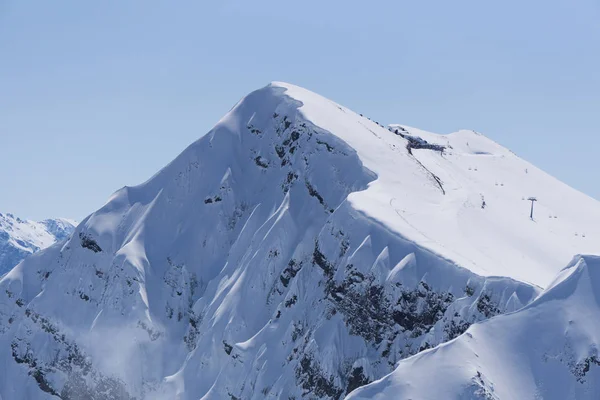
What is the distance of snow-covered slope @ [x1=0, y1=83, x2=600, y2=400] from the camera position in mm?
65125

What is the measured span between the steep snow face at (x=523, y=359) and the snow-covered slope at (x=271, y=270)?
12.2 ft

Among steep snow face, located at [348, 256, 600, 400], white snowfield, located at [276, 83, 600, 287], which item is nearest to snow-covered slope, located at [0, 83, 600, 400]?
white snowfield, located at [276, 83, 600, 287]

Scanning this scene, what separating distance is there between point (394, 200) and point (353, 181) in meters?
7.97

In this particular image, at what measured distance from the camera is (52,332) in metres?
93.7

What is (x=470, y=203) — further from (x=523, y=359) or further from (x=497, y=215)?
(x=523, y=359)

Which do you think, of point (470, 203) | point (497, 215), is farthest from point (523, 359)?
point (497, 215)

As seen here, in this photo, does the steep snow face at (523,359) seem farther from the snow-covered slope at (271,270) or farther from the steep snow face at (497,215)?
the steep snow face at (497,215)

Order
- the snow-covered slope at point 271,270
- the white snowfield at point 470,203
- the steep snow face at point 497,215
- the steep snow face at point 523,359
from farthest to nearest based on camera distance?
the white snowfield at point 470,203 → the steep snow face at point 497,215 → the snow-covered slope at point 271,270 → the steep snow face at point 523,359

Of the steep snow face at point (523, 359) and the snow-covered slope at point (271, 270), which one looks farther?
the snow-covered slope at point (271, 270)

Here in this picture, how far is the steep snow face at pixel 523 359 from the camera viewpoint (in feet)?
156

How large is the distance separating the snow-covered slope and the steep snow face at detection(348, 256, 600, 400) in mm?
3716

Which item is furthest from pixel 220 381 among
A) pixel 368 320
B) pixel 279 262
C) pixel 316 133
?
pixel 316 133

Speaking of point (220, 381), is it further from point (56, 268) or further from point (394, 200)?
point (56, 268)

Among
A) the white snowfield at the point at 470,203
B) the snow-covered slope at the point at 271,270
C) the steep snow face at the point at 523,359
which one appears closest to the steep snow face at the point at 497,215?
the white snowfield at the point at 470,203
